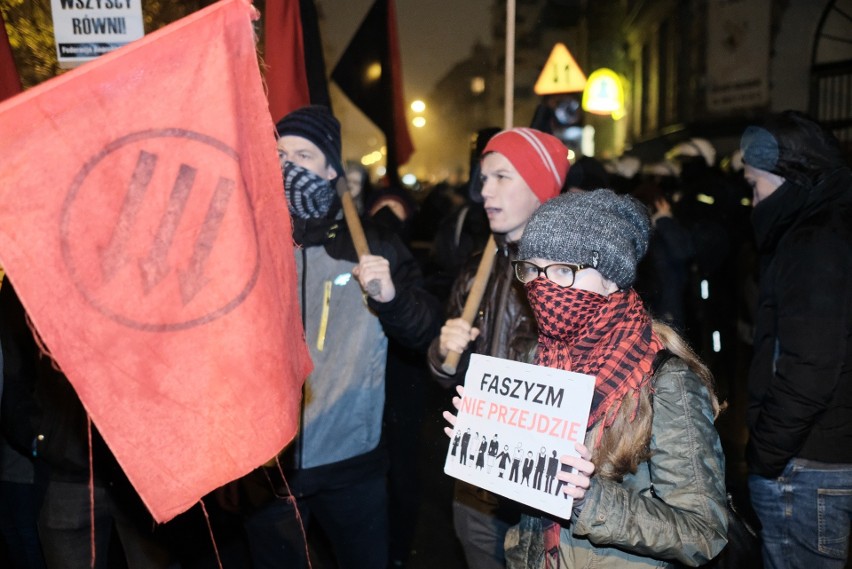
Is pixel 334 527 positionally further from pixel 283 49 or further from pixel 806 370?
pixel 283 49

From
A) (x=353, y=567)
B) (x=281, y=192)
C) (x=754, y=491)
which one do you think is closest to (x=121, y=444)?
(x=281, y=192)

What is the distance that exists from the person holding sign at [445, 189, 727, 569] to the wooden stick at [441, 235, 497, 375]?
0.57 metres

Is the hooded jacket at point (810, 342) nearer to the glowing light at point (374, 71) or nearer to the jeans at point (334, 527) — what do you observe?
the jeans at point (334, 527)

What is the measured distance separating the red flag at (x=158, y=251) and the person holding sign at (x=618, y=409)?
29.3 inches

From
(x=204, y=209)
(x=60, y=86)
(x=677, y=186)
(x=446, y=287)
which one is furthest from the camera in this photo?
(x=677, y=186)

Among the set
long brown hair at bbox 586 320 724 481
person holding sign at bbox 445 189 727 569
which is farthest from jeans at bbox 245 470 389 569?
long brown hair at bbox 586 320 724 481

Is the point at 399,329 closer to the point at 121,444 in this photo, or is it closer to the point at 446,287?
the point at 121,444

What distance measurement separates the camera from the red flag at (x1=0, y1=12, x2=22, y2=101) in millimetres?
3707

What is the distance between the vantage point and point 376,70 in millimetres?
5074

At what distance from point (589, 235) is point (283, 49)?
110 inches

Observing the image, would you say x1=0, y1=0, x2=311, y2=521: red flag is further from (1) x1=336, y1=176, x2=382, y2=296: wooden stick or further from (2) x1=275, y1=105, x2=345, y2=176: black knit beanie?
(2) x1=275, y1=105, x2=345, y2=176: black knit beanie

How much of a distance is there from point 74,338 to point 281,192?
0.67 m

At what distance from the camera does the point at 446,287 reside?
5.21 m

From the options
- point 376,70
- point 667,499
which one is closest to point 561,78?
point 376,70
